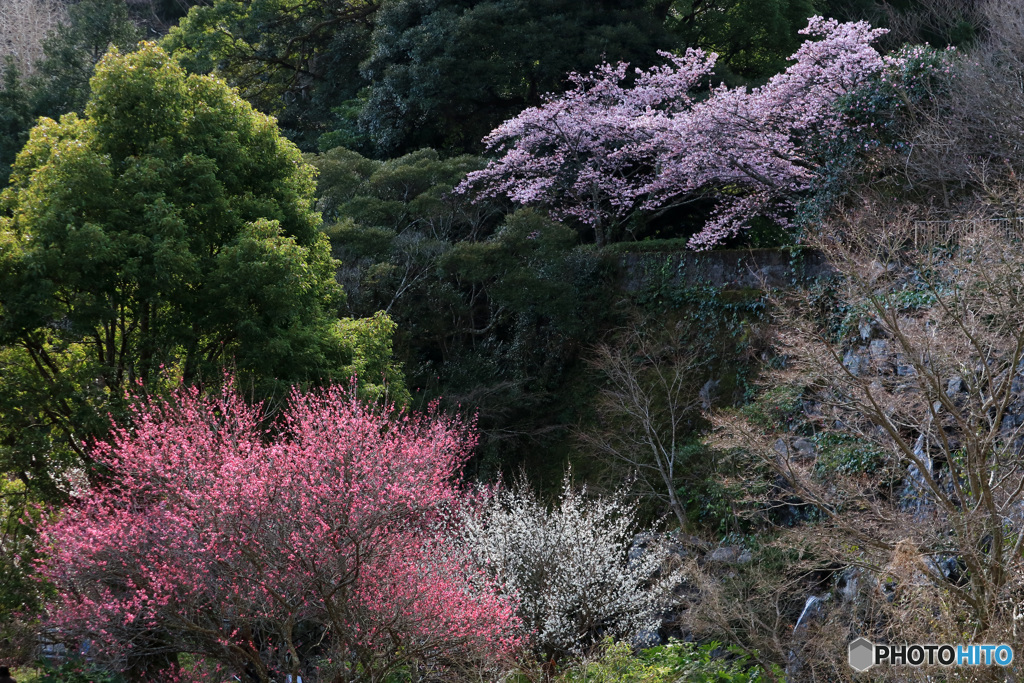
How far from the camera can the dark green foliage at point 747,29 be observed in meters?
20.2

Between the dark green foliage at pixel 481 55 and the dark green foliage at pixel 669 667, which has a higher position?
the dark green foliage at pixel 481 55

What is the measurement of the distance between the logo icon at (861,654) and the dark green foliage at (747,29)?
587 inches

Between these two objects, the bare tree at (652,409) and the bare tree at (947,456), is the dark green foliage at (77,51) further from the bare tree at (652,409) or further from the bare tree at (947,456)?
the bare tree at (947,456)

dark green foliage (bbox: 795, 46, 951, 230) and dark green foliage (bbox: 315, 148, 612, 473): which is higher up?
dark green foliage (bbox: 795, 46, 951, 230)

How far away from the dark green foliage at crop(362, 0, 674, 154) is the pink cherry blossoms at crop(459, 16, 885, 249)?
0.84m

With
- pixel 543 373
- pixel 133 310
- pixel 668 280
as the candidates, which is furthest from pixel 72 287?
pixel 668 280

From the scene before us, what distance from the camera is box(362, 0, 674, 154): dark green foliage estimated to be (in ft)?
62.2

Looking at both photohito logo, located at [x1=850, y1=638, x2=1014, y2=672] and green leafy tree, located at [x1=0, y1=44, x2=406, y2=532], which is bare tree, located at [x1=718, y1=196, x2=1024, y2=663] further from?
green leafy tree, located at [x1=0, y1=44, x2=406, y2=532]

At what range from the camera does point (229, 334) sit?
10.6 meters

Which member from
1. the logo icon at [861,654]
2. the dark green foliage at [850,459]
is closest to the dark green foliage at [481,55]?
the dark green foliage at [850,459]

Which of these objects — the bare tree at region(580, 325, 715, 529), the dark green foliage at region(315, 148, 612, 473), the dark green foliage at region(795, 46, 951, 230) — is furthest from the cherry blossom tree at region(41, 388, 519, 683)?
the dark green foliage at region(795, 46, 951, 230)

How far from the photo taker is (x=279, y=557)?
6.97 metres

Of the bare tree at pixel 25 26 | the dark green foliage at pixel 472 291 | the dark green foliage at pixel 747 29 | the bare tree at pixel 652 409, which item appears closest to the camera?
the bare tree at pixel 652 409

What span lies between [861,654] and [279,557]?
4751mm
